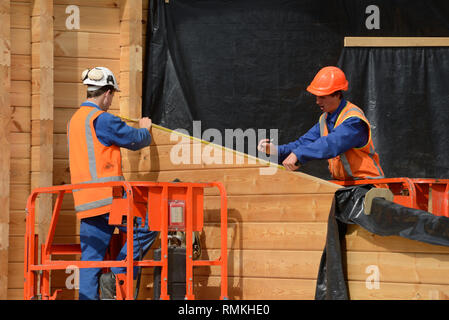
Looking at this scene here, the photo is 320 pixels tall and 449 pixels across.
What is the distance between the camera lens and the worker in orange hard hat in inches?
241

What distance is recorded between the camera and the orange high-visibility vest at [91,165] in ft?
19.1

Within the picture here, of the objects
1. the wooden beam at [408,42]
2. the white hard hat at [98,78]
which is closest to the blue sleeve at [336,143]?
the white hard hat at [98,78]

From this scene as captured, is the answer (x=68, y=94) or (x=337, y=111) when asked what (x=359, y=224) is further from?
(x=68, y=94)

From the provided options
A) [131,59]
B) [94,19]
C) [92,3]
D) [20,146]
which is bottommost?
A: [20,146]

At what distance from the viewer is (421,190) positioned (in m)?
6.65

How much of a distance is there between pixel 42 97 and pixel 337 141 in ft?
10.2

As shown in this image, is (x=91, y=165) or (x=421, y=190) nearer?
(x=91, y=165)

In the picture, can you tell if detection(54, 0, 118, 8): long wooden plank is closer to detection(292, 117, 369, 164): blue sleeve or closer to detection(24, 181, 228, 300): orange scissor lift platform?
detection(24, 181, 228, 300): orange scissor lift platform

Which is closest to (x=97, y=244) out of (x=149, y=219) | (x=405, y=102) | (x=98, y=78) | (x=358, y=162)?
(x=149, y=219)

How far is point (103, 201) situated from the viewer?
5793 millimetres

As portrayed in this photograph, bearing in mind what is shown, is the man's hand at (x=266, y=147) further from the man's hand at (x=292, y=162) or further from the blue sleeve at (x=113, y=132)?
the blue sleeve at (x=113, y=132)

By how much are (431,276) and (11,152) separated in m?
4.34

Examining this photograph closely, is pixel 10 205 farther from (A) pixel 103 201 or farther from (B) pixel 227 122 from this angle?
(B) pixel 227 122

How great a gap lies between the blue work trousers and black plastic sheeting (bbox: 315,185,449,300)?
1.46 metres
